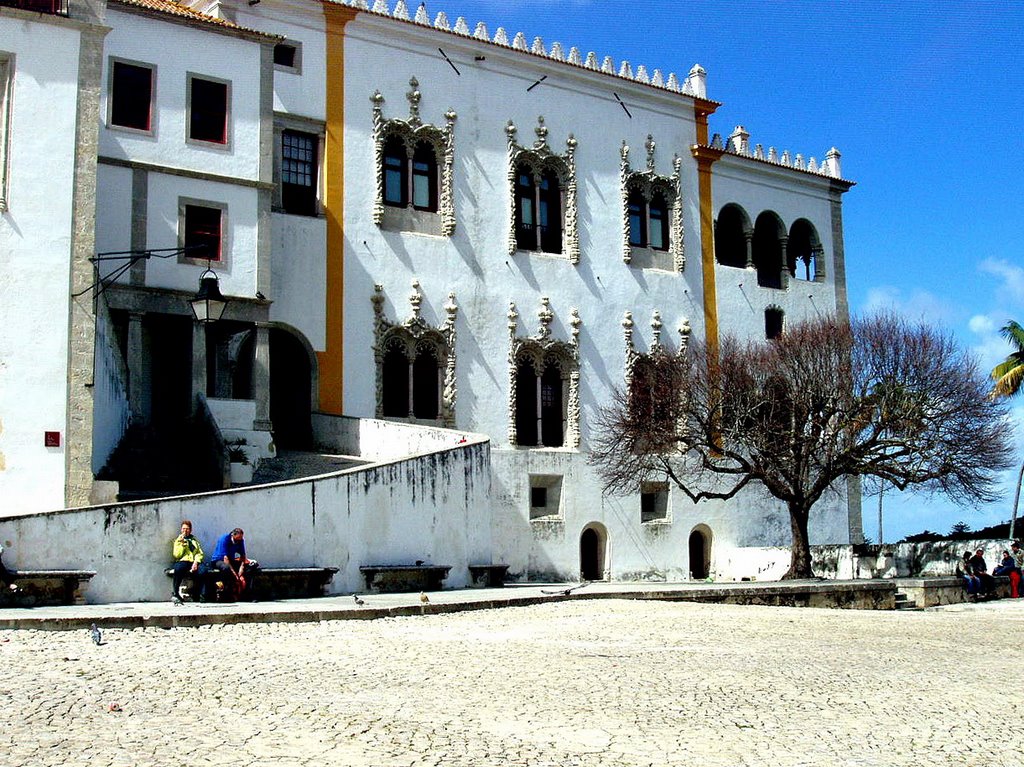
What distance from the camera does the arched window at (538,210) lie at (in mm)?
33406

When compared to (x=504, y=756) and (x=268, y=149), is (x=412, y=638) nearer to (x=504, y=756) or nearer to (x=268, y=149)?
(x=504, y=756)

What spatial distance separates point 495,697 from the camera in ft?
29.7

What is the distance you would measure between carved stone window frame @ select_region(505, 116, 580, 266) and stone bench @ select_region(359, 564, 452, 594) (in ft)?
49.5

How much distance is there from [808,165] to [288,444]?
2014 centimetres

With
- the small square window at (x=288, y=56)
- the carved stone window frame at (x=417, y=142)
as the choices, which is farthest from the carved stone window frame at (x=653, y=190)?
the small square window at (x=288, y=56)

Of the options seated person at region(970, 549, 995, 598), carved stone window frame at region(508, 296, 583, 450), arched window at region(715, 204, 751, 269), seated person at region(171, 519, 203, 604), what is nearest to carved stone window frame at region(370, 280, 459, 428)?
carved stone window frame at region(508, 296, 583, 450)

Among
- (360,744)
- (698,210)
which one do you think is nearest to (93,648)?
(360,744)

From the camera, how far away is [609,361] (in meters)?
34.3

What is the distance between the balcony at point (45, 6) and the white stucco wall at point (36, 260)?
248 millimetres

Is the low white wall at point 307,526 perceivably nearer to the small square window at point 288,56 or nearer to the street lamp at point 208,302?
the street lamp at point 208,302

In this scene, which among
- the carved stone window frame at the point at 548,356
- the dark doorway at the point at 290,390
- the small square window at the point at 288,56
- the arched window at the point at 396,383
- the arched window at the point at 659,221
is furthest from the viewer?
the arched window at the point at 659,221

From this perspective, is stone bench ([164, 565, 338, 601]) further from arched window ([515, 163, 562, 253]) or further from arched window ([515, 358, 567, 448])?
arched window ([515, 163, 562, 253])

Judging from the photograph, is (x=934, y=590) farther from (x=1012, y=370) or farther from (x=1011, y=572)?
(x=1012, y=370)

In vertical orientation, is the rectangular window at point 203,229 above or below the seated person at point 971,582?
above
